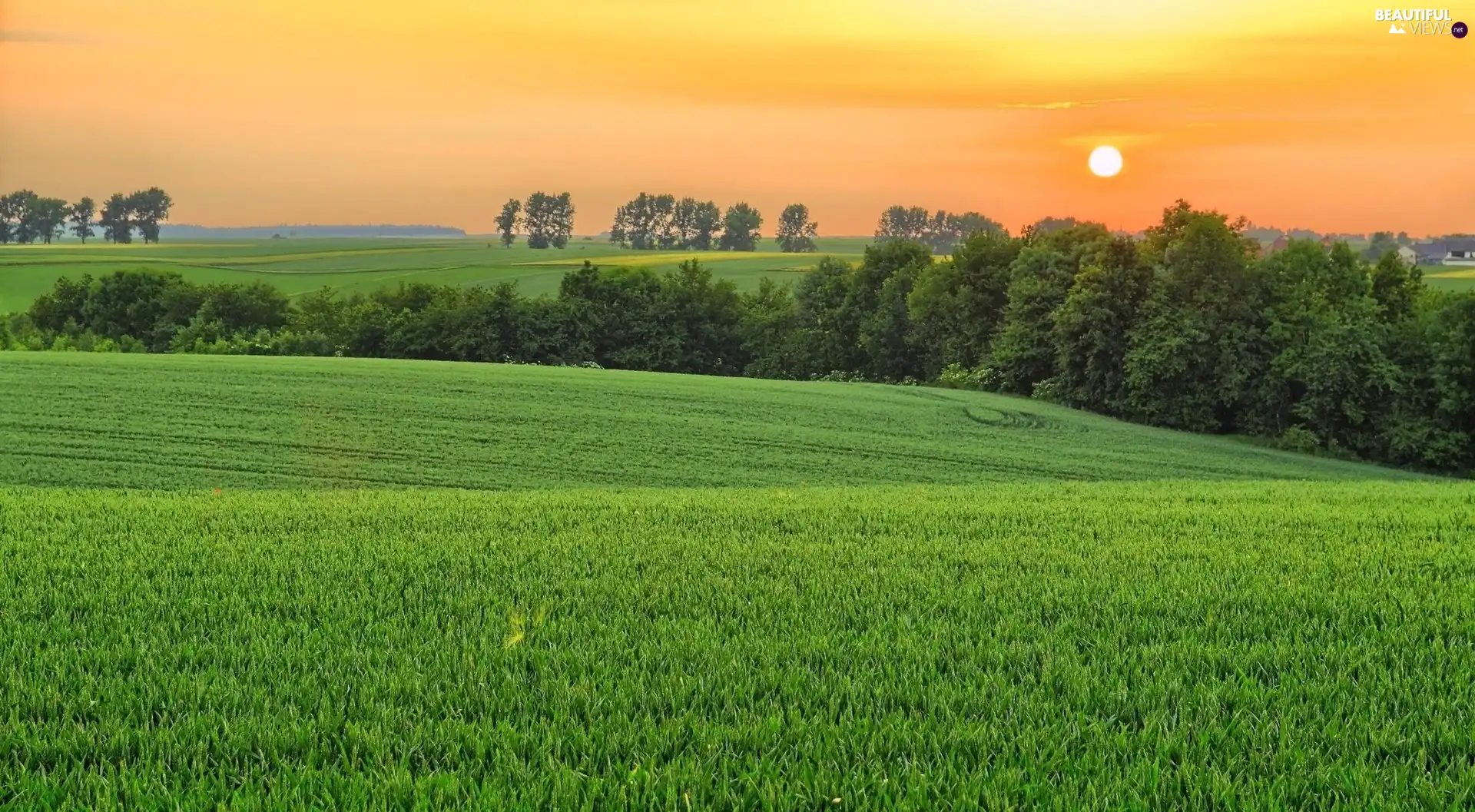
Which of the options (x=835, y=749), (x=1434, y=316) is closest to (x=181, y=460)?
(x=835, y=749)

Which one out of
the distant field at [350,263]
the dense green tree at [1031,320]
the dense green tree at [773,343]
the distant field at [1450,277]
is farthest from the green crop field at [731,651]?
the distant field at [1450,277]

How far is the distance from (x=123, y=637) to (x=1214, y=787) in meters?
6.04

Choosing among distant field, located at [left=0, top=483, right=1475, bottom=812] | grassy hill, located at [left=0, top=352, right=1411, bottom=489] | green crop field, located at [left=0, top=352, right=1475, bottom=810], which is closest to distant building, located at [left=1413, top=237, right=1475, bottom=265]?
grassy hill, located at [left=0, top=352, right=1411, bottom=489]

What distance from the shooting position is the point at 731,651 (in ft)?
20.0

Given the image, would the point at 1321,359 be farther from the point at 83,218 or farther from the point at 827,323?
the point at 83,218

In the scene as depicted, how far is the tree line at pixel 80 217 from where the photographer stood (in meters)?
121

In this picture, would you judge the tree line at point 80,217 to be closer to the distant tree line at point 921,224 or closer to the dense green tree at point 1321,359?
the distant tree line at point 921,224

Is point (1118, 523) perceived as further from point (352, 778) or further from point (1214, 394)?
point (1214, 394)

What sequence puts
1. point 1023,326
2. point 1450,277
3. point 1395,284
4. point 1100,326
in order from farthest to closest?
point 1450,277 → point 1023,326 → point 1395,284 → point 1100,326

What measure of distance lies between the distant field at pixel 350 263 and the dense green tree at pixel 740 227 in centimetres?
323

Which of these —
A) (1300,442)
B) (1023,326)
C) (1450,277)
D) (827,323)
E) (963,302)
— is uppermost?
(1450,277)

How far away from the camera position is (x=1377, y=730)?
16.3 ft

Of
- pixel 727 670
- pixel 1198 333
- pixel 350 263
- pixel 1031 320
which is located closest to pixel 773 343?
pixel 1031 320

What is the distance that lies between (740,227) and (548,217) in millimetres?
26608
